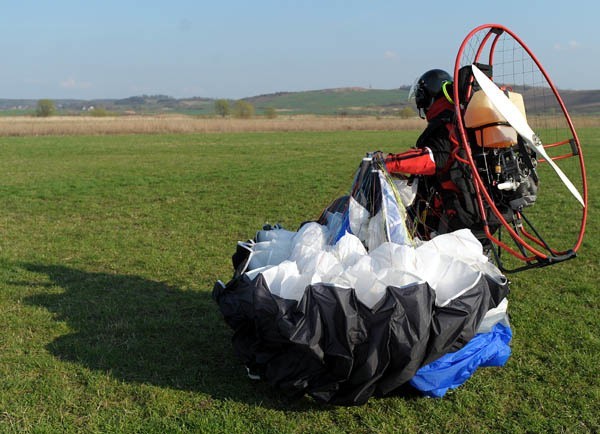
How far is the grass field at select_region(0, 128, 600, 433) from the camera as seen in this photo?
11.9ft

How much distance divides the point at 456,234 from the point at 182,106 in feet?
562

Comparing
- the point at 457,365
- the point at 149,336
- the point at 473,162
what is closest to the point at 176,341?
the point at 149,336

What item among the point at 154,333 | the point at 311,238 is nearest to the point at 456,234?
the point at 311,238

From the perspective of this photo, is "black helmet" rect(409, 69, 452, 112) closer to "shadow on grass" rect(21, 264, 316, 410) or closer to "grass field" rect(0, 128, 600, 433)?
"grass field" rect(0, 128, 600, 433)

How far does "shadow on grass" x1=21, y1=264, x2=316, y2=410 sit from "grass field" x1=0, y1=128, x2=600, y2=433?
2 cm

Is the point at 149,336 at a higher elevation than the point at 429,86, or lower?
lower

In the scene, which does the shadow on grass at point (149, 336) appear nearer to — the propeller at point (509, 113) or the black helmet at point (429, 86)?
the propeller at point (509, 113)

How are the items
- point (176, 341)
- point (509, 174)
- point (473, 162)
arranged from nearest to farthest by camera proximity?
point (473, 162) < point (509, 174) < point (176, 341)

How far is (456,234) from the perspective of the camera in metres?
4.04

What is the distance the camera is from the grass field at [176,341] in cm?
362

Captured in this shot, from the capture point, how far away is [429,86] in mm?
4844

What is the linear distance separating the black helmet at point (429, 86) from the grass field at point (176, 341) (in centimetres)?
217

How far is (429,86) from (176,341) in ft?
10.0

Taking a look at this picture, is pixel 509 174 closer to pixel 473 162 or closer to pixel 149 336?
pixel 473 162
